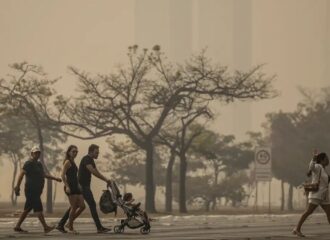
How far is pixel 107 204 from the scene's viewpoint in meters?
19.6

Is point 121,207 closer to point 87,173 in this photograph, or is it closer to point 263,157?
point 87,173

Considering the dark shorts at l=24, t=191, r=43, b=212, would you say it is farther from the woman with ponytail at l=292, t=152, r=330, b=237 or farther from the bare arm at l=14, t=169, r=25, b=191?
the woman with ponytail at l=292, t=152, r=330, b=237

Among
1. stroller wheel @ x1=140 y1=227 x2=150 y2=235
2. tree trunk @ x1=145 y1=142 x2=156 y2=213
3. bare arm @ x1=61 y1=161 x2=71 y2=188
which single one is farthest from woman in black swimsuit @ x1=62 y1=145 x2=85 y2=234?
tree trunk @ x1=145 y1=142 x2=156 y2=213

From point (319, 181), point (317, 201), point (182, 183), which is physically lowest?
point (317, 201)

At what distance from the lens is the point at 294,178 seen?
256 feet

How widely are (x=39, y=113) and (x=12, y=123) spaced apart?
32.9 metres

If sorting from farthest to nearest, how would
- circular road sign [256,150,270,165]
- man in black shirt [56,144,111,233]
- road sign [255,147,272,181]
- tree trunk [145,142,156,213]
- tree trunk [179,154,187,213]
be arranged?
tree trunk [145,142,156,213] < tree trunk [179,154,187,213] < circular road sign [256,150,270,165] < road sign [255,147,272,181] < man in black shirt [56,144,111,233]

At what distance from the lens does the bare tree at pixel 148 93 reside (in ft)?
164

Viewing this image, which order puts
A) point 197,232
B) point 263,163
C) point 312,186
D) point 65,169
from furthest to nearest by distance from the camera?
point 263,163 < point 197,232 < point 65,169 < point 312,186

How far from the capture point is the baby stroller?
19562mm

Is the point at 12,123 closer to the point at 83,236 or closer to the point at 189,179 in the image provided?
the point at 189,179

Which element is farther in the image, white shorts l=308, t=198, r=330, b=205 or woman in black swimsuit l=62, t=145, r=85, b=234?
woman in black swimsuit l=62, t=145, r=85, b=234

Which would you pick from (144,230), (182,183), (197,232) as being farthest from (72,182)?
(182,183)

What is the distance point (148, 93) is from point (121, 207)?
32.4m
